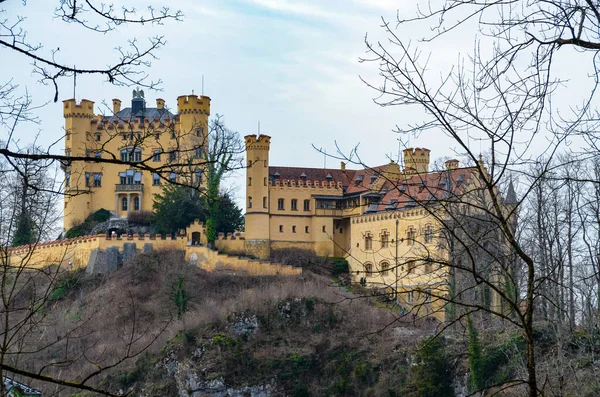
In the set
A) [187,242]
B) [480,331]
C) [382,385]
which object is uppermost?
[187,242]

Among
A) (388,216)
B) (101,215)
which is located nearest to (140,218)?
(101,215)

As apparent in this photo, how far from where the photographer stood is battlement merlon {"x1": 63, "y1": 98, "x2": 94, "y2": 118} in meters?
52.6

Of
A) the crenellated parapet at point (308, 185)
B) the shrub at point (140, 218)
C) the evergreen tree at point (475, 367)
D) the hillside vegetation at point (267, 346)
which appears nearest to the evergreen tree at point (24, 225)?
the hillside vegetation at point (267, 346)

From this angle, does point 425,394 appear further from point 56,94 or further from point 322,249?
point 56,94

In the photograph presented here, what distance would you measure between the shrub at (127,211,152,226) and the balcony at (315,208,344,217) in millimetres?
9490

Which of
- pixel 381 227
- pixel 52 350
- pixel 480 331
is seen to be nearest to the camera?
pixel 480 331

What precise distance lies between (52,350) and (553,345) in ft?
72.2

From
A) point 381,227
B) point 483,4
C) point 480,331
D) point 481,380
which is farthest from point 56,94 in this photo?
point 381,227

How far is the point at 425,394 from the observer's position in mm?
31500

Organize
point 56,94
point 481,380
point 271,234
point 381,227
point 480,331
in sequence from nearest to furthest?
point 56,94, point 481,380, point 480,331, point 381,227, point 271,234

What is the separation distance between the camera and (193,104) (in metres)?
50.5

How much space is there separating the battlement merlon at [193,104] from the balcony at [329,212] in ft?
28.2

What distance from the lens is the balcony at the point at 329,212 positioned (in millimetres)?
49812

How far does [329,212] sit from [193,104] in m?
9.86
